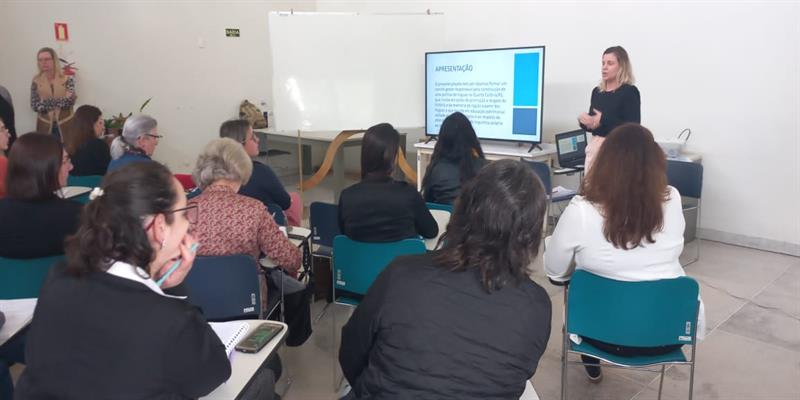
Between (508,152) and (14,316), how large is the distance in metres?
4.16

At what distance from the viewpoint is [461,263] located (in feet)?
4.53

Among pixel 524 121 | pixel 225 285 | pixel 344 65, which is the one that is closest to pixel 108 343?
pixel 225 285

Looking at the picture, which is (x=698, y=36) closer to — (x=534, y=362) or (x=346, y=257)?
(x=346, y=257)

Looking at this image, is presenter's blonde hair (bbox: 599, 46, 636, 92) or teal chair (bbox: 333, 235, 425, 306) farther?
presenter's blonde hair (bbox: 599, 46, 636, 92)

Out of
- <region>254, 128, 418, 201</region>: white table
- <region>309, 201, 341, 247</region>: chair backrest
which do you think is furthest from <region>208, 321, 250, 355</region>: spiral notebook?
<region>254, 128, 418, 201</region>: white table

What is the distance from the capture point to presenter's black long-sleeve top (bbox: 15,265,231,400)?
1.13 metres

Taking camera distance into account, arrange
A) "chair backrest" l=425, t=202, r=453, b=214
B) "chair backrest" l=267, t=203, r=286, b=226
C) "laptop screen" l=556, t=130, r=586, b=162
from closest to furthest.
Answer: "chair backrest" l=267, t=203, r=286, b=226 → "chair backrest" l=425, t=202, r=453, b=214 → "laptop screen" l=556, t=130, r=586, b=162

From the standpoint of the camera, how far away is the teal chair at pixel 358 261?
246 cm

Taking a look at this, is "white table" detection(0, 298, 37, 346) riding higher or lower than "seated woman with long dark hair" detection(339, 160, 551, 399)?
lower

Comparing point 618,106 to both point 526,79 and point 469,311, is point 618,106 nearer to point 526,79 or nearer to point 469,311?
point 526,79

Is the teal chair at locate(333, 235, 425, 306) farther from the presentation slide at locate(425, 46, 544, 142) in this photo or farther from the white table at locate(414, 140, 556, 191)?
the presentation slide at locate(425, 46, 544, 142)

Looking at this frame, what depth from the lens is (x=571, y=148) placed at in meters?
4.91

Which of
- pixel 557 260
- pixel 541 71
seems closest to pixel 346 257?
pixel 557 260

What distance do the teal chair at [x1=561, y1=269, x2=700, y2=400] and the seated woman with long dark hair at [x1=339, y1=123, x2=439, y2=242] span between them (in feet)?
2.89
